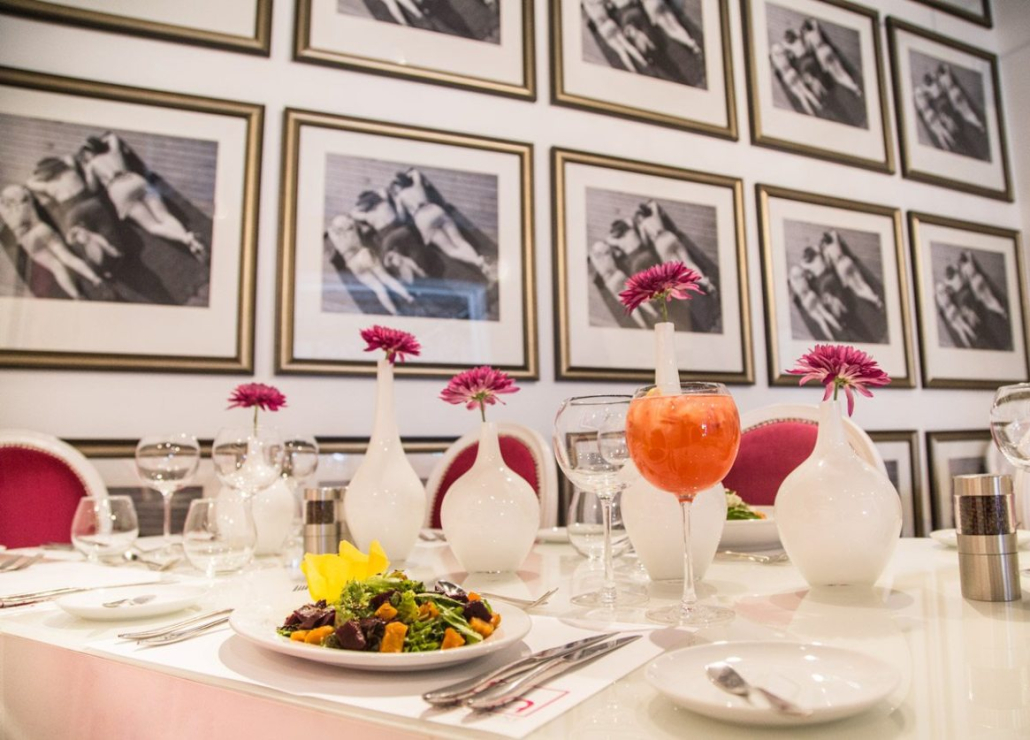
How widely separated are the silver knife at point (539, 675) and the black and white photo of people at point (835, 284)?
2.79m

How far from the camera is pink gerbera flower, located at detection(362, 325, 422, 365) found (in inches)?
47.7

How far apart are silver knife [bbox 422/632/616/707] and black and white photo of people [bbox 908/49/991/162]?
3.87 metres

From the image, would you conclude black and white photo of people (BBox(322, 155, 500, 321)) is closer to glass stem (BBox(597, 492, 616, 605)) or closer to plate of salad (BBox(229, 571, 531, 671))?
glass stem (BBox(597, 492, 616, 605))

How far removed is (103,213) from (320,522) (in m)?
1.65

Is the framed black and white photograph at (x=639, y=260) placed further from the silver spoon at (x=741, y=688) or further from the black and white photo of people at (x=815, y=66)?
the silver spoon at (x=741, y=688)

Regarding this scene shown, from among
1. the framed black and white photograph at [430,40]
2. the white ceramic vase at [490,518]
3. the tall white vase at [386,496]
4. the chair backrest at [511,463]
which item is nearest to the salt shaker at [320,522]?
the tall white vase at [386,496]

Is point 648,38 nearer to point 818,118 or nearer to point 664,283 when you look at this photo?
point 818,118

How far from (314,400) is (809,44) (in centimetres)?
285

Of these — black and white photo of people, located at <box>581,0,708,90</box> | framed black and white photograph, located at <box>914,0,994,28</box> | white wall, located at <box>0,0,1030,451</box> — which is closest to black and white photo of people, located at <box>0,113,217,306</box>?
white wall, located at <box>0,0,1030,451</box>

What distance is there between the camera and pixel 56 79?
230cm

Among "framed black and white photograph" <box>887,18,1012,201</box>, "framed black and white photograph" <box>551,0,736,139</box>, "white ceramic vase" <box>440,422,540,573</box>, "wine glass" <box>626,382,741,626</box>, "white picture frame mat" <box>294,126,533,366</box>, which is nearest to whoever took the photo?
"wine glass" <box>626,382,741,626</box>

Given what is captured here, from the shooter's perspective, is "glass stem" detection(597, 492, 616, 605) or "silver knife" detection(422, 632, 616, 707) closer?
"silver knife" detection(422, 632, 616, 707)

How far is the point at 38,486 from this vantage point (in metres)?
1.93

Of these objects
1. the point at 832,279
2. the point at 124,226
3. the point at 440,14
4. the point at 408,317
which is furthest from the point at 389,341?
the point at 832,279
